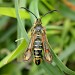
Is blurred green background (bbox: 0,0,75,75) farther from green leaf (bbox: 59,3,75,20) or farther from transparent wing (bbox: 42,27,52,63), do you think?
transparent wing (bbox: 42,27,52,63)

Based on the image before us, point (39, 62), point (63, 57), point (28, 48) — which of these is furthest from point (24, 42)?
point (63, 57)

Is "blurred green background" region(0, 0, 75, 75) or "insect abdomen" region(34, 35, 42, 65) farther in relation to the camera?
"blurred green background" region(0, 0, 75, 75)

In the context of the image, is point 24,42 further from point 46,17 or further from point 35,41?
point 46,17

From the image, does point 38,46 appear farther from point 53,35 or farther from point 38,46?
point 53,35

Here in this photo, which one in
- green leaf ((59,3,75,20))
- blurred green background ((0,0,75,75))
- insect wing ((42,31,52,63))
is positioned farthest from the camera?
green leaf ((59,3,75,20))

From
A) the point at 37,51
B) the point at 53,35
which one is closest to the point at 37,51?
the point at 37,51

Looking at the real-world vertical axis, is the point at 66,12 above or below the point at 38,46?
above

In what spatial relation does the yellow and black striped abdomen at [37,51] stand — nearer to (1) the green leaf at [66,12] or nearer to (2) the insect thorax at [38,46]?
(2) the insect thorax at [38,46]

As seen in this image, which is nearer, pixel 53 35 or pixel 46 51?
pixel 46 51

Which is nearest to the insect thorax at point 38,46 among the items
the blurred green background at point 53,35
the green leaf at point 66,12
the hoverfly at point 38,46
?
the hoverfly at point 38,46

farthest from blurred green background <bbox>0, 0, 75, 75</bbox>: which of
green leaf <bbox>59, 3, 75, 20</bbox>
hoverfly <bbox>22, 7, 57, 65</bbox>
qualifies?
hoverfly <bbox>22, 7, 57, 65</bbox>
